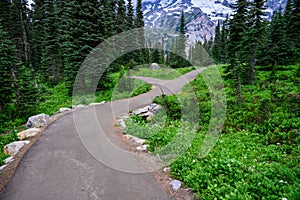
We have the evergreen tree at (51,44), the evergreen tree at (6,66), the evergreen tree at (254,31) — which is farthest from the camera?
the evergreen tree at (51,44)

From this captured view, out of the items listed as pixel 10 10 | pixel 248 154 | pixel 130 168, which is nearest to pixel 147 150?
pixel 130 168

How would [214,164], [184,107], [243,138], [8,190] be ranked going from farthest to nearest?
1. [184,107]
2. [243,138]
3. [214,164]
4. [8,190]

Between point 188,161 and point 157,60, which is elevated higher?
point 157,60

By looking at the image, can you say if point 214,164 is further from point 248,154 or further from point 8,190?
point 8,190

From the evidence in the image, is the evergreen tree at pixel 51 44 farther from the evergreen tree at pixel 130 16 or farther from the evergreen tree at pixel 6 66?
the evergreen tree at pixel 6 66

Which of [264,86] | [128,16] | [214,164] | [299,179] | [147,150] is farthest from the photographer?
[128,16]

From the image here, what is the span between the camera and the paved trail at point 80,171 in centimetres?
490

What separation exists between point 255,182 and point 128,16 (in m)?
36.1

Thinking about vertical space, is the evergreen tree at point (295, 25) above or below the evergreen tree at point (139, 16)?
below

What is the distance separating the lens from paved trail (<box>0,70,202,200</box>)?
490cm

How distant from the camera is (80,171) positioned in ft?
19.5

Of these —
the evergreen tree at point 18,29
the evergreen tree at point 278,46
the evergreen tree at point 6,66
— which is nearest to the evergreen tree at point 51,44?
the evergreen tree at point 18,29

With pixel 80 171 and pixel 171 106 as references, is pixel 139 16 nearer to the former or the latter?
pixel 171 106

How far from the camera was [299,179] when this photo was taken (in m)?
4.50
